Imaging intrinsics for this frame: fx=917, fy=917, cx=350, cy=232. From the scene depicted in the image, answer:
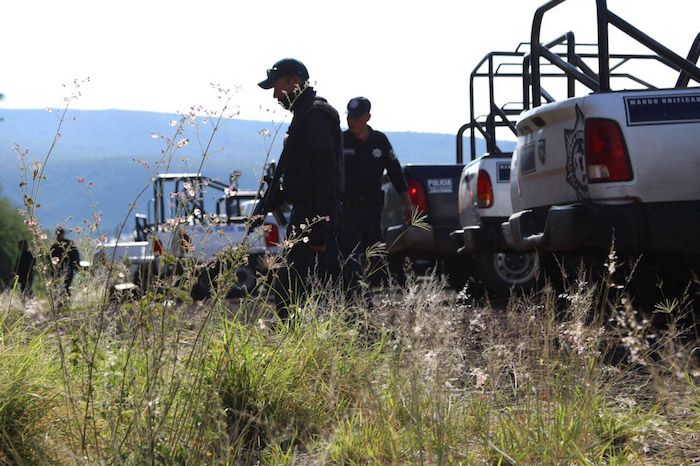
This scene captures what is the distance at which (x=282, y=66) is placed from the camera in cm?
536

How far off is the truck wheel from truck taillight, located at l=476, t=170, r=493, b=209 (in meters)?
0.90

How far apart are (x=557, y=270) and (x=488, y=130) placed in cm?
402

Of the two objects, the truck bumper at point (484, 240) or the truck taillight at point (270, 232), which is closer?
the truck taillight at point (270, 232)

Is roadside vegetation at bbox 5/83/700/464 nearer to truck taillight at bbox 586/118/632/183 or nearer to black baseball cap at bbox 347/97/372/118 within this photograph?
truck taillight at bbox 586/118/632/183

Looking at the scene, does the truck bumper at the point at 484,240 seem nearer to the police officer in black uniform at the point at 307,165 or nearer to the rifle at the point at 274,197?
the rifle at the point at 274,197

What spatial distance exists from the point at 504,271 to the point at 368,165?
3282mm

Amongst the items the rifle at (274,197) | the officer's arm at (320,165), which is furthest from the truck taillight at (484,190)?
the officer's arm at (320,165)

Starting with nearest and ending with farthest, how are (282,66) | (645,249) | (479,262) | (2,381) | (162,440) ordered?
(162,440), (2,381), (282,66), (645,249), (479,262)

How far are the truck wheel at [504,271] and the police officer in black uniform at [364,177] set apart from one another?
2.86 metres

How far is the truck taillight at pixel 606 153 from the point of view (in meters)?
5.75

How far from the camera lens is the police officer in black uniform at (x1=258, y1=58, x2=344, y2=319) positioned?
212 inches

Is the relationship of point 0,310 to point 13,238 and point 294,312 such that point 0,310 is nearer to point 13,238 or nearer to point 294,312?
point 294,312

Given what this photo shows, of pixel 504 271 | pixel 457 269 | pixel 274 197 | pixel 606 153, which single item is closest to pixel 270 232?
pixel 457 269

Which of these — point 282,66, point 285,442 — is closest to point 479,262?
point 282,66
